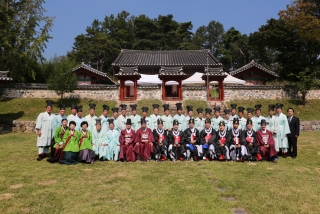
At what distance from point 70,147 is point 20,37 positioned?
14.6m

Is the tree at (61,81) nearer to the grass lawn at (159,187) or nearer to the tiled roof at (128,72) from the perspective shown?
the tiled roof at (128,72)

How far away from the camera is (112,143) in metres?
7.90

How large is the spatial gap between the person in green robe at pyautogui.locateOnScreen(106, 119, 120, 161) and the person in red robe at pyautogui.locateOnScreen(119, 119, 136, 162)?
18 centimetres

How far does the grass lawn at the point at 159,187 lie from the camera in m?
4.09

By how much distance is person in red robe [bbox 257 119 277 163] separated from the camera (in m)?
7.61

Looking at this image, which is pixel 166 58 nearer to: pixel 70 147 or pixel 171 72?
pixel 171 72

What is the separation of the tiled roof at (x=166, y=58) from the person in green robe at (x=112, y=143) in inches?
703

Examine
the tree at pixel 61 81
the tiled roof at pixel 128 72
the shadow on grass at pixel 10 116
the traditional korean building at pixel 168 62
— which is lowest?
the shadow on grass at pixel 10 116

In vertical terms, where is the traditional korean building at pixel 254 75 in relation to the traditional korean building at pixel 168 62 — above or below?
below

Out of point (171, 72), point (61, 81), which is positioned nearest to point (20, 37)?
point (61, 81)

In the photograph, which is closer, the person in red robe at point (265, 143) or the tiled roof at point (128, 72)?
the person in red robe at point (265, 143)

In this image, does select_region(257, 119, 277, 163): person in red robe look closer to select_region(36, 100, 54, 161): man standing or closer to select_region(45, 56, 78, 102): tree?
select_region(36, 100, 54, 161): man standing

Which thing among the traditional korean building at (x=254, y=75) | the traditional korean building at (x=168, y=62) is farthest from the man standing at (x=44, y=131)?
the traditional korean building at (x=254, y=75)

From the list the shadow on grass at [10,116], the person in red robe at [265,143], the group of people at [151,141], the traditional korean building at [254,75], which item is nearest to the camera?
the group of people at [151,141]
